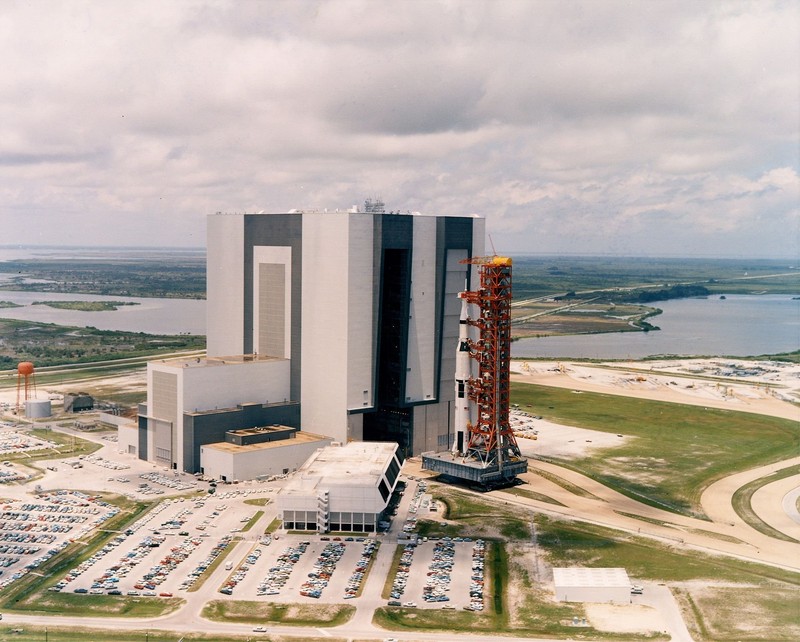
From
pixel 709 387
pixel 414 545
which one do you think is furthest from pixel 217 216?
pixel 709 387

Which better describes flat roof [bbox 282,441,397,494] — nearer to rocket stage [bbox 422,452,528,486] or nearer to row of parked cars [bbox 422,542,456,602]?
rocket stage [bbox 422,452,528,486]

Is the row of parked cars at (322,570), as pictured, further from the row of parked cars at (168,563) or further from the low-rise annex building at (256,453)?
the low-rise annex building at (256,453)

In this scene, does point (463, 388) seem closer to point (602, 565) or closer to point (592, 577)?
point (602, 565)

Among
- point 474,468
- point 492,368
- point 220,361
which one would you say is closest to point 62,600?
point 474,468

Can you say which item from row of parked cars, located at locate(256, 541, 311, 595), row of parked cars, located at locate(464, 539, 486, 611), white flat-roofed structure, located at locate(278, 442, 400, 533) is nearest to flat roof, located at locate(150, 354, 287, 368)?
white flat-roofed structure, located at locate(278, 442, 400, 533)

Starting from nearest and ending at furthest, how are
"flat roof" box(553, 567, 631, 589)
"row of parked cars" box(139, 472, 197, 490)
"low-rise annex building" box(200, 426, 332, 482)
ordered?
"flat roof" box(553, 567, 631, 589), "row of parked cars" box(139, 472, 197, 490), "low-rise annex building" box(200, 426, 332, 482)

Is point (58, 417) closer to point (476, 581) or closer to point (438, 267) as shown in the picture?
point (438, 267)

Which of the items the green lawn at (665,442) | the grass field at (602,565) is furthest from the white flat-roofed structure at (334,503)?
the green lawn at (665,442)
